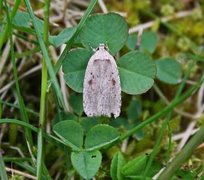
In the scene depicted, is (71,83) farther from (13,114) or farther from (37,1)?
(37,1)

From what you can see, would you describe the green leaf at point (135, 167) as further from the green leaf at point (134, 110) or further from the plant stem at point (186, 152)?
the green leaf at point (134, 110)

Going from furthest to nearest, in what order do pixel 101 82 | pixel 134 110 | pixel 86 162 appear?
pixel 134 110
pixel 101 82
pixel 86 162

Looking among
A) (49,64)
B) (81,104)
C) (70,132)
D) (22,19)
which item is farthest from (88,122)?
(22,19)

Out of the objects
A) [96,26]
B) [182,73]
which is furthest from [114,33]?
[182,73]

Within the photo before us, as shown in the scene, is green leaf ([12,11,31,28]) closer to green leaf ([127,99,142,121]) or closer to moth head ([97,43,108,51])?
moth head ([97,43,108,51])

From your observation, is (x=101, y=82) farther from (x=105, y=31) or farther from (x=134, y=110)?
(x=134, y=110)

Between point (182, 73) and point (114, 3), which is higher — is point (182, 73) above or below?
below
